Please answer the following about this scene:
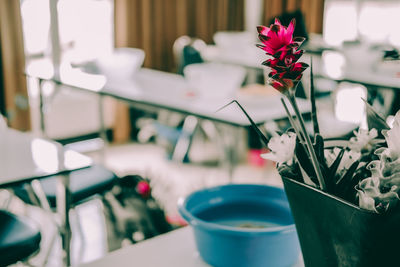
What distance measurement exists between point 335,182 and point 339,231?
81 millimetres

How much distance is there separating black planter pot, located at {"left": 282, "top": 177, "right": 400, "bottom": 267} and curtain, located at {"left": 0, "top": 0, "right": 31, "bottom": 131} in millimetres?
3062

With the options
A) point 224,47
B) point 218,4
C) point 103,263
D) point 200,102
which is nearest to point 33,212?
point 200,102

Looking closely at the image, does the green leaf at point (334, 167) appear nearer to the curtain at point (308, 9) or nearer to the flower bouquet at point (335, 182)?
the flower bouquet at point (335, 182)

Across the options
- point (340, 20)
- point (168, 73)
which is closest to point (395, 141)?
point (168, 73)

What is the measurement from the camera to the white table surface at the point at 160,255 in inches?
34.8

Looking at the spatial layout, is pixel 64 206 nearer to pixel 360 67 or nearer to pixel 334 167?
pixel 334 167

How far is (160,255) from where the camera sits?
0.91 meters

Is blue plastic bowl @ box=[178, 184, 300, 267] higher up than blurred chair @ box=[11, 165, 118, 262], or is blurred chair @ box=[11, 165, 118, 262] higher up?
blue plastic bowl @ box=[178, 184, 300, 267]

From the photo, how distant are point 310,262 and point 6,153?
1.29m

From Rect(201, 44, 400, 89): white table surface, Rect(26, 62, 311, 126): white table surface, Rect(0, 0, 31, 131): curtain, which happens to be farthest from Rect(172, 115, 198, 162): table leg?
Rect(0, 0, 31, 131): curtain

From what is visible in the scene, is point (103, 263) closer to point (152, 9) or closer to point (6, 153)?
point (6, 153)

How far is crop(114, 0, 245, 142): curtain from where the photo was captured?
13.4 ft

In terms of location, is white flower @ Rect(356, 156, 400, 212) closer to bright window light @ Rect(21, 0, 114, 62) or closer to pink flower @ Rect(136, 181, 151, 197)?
pink flower @ Rect(136, 181, 151, 197)

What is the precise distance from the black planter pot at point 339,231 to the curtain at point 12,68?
306 cm
